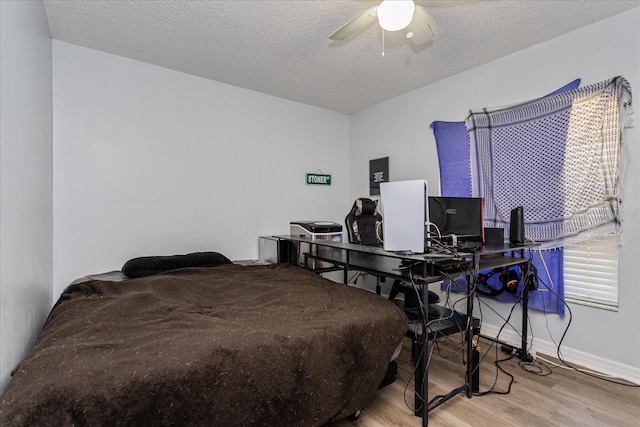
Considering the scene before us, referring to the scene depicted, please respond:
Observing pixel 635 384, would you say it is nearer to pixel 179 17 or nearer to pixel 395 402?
pixel 395 402

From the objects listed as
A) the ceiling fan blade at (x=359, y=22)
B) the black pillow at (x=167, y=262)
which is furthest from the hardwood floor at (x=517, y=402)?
the ceiling fan blade at (x=359, y=22)

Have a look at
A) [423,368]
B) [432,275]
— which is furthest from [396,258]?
[423,368]

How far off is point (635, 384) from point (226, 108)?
3.98 metres

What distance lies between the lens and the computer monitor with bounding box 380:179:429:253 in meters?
1.60

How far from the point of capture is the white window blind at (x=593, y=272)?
6.75ft

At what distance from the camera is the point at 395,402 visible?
5.67 ft

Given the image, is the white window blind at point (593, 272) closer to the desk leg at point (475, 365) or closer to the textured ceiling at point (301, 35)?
the desk leg at point (475, 365)

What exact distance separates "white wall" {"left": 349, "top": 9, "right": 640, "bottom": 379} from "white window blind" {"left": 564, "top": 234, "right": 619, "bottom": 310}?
5 cm

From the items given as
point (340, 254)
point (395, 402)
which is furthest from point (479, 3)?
point (395, 402)

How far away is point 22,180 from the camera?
1403mm

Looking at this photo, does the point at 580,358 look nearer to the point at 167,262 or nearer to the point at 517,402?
the point at 517,402

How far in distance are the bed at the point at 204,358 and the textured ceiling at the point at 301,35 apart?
186cm

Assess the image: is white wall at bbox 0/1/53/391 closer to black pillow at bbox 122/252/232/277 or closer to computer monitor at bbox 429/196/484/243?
black pillow at bbox 122/252/232/277

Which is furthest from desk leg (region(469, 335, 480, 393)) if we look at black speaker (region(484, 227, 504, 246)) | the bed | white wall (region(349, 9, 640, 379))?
white wall (region(349, 9, 640, 379))
